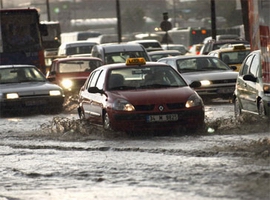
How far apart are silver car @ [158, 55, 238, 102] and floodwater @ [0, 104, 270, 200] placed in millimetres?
7247

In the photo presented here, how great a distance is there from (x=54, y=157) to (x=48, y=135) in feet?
13.7

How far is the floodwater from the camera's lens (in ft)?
35.4

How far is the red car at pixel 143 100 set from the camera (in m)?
17.4

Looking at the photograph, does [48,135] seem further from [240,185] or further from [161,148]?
[240,185]

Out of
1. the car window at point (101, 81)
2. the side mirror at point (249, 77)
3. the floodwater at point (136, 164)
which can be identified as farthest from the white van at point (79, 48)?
the side mirror at point (249, 77)

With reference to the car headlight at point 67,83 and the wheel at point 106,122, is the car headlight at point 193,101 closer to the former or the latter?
the wheel at point 106,122

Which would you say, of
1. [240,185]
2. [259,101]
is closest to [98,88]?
[259,101]

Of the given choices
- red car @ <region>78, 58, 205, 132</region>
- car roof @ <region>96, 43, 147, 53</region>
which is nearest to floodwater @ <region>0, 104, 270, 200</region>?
red car @ <region>78, 58, 205, 132</region>

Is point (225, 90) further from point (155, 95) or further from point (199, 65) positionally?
point (155, 95)

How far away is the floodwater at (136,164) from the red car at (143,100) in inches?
9.7

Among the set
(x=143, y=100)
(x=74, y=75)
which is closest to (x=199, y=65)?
(x=74, y=75)

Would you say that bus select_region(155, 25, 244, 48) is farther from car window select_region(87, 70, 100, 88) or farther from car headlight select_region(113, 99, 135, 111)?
car headlight select_region(113, 99, 135, 111)

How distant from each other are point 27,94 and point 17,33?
35.1 ft

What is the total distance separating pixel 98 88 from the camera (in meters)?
18.9
